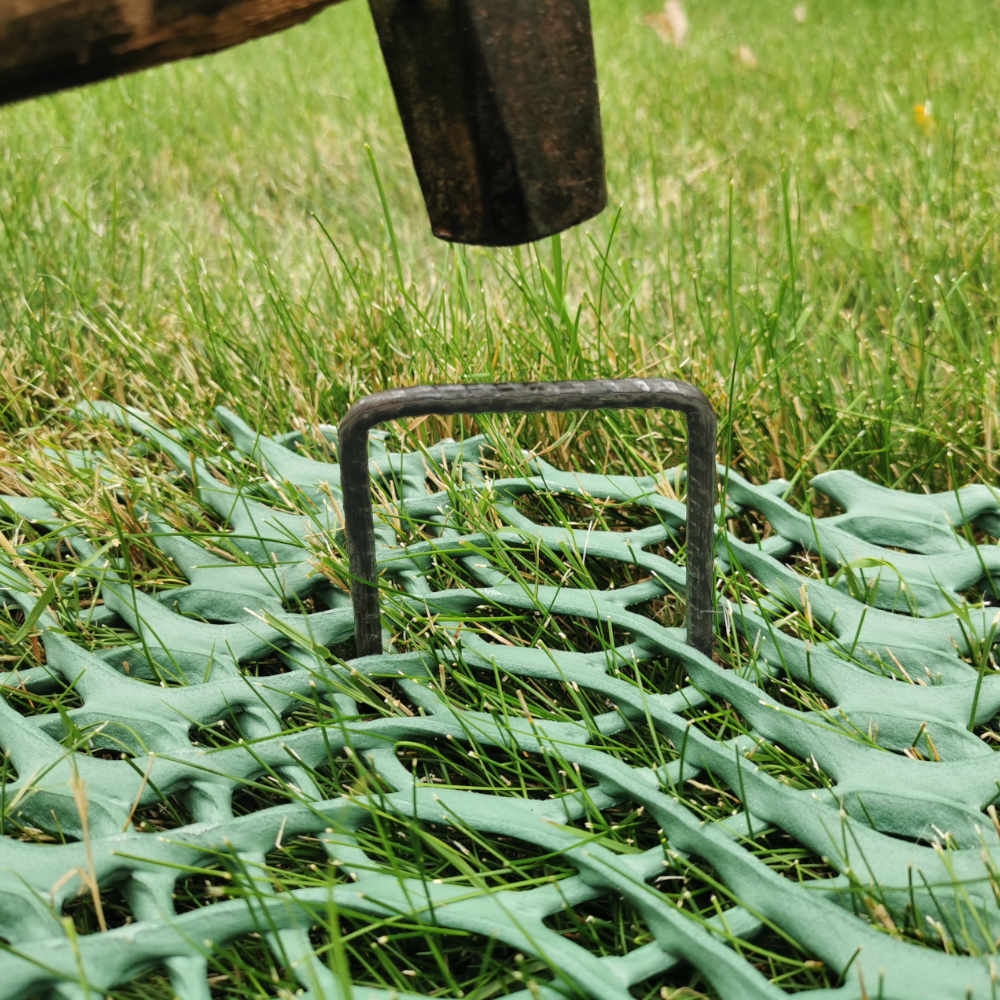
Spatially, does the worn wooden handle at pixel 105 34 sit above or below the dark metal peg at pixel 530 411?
above

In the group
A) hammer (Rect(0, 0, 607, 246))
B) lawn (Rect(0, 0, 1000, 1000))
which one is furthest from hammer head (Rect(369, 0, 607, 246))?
lawn (Rect(0, 0, 1000, 1000))

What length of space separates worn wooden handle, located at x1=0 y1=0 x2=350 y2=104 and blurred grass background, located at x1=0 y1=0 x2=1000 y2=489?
827mm

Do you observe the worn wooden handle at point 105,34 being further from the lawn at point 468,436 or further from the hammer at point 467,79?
the lawn at point 468,436

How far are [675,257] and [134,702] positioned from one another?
173cm

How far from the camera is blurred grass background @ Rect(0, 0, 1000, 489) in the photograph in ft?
5.46

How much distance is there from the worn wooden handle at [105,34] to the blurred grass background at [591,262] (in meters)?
0.83

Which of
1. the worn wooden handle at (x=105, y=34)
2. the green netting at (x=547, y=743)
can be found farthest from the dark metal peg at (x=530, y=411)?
the worn wooden handle at (x=105, y=34)

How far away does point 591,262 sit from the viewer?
254 cm

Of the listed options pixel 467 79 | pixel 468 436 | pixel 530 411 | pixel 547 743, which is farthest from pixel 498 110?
pixel 468 436

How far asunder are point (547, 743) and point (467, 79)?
68 cm

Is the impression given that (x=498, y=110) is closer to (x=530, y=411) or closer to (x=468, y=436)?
(x=530, y=411)

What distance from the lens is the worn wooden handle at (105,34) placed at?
0.76m

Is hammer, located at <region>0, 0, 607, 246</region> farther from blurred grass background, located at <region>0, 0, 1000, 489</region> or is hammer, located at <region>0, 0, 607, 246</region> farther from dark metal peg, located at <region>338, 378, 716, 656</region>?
blurred grass background, located at <region>0, 0, 1000, 489</region>

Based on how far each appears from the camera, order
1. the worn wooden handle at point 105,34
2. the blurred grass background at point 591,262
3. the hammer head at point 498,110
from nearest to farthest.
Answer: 1. the worn wooden handle at point 105,34
2. the hammer head at point 498,110
3. the blurred grass background at point 591,262
